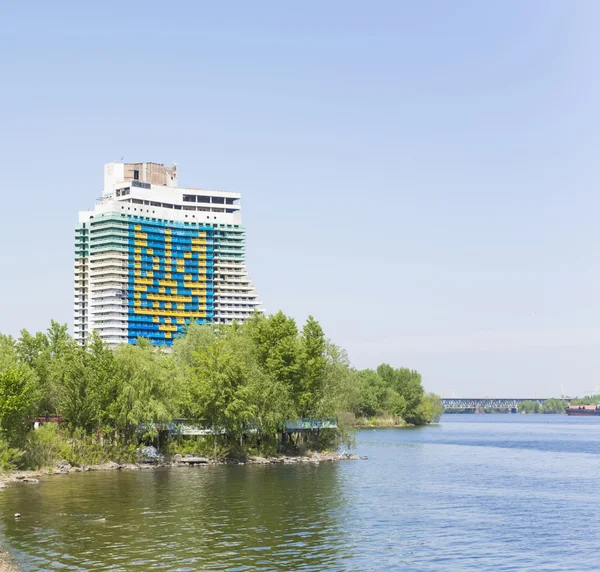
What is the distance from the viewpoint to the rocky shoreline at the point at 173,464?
3691 inches

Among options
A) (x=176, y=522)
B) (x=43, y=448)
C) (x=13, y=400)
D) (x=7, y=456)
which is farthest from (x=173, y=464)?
(x=176, y=522)

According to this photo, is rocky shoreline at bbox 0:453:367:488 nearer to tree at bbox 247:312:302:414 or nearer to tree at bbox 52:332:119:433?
tree at bbox 52:332:119:433

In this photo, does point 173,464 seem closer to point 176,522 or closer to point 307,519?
point 176,522

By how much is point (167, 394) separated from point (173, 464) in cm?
920

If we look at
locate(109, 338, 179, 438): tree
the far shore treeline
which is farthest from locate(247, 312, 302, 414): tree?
locate(109, 338, 179, 438): tree

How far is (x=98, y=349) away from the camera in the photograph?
4515 inches

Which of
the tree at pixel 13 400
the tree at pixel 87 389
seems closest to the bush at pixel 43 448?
the tree at pixel 13 400

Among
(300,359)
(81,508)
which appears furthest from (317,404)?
(81,508)

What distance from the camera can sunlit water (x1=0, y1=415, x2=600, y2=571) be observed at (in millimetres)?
56156

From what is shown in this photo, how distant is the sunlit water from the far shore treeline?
7951 millimetres

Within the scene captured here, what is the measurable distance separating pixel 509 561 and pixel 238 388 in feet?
213

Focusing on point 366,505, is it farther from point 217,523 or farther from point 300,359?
point 300,359

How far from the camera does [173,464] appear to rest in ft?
376

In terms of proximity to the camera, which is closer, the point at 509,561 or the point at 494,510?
the point at 509,561
